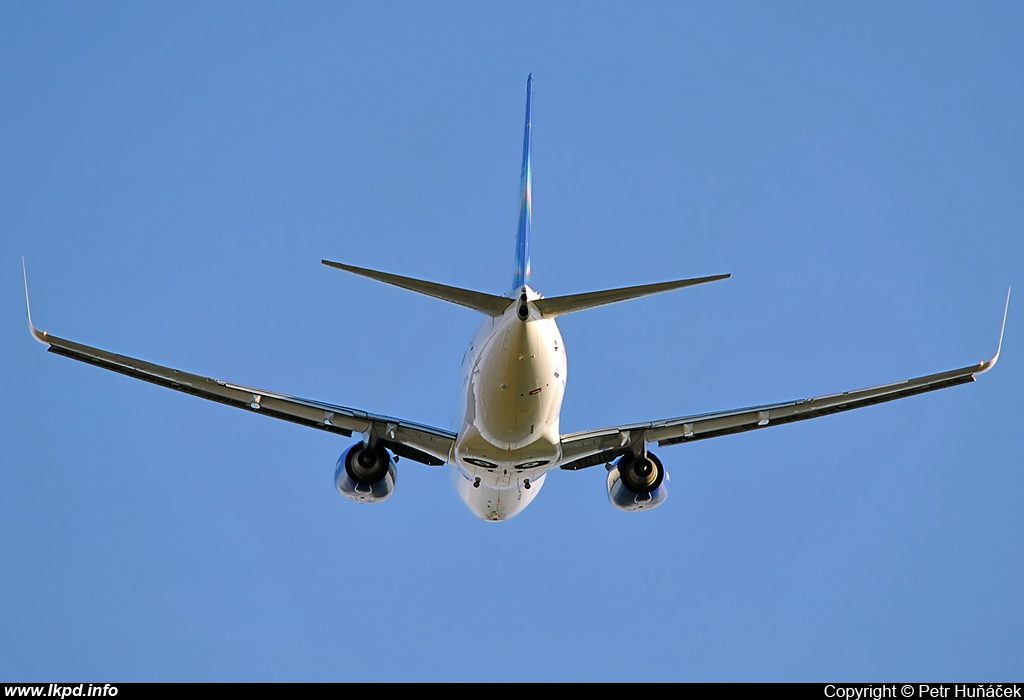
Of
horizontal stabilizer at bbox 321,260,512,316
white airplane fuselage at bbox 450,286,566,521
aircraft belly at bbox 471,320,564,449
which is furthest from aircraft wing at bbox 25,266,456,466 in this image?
horizontal stabilizer at bbox 321,260,512,316

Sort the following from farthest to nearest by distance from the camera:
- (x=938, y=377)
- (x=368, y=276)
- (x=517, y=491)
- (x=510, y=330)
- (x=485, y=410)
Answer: (x=517, y=491), (x=938, y=377), (x=485, y=410), (x=510, y=330), (x=368, y=276)

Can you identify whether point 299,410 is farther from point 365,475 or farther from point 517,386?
point 517,386

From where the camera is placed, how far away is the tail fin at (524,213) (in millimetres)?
33562

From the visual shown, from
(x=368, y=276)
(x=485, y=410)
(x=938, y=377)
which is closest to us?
(x=368, y=276)

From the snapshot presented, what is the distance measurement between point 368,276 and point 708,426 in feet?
43.6

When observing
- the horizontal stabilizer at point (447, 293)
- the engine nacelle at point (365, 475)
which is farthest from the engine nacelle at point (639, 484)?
the horizontal stabilizer at point (447, 293)

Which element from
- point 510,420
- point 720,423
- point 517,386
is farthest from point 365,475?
point 720,423

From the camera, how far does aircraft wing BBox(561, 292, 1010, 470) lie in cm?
3581

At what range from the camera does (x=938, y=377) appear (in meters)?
34.6

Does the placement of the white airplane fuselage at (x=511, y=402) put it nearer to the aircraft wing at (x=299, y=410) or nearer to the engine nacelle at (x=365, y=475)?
the aircraft wing at (x=299, y=410)

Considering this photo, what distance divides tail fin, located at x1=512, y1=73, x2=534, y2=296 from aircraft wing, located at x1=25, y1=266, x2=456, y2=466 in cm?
520
